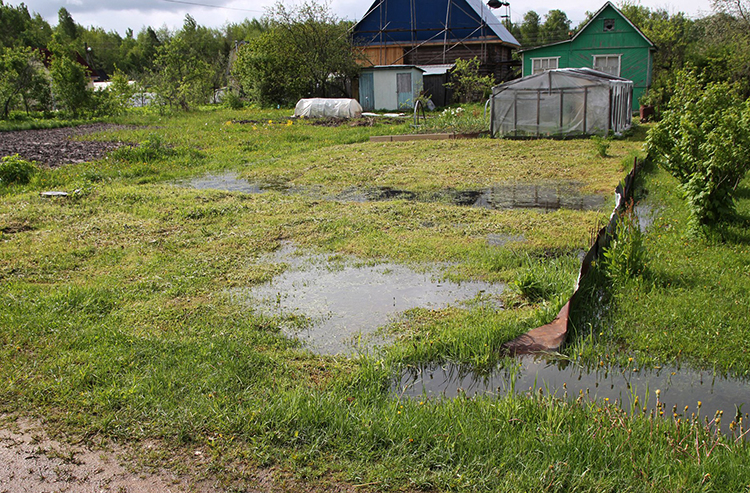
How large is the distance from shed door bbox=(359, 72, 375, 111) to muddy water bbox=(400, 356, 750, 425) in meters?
30.6

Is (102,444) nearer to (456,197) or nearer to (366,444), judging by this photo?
(366,444)

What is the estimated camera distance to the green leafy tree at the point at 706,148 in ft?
21.6

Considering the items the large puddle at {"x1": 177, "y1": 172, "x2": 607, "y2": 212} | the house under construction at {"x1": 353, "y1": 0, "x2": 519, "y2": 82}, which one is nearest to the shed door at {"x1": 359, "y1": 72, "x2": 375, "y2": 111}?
the house under construction at {"x1": 353, "y1": 0, "x2": 519, "y2": 82}

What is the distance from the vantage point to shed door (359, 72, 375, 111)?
1309 inches

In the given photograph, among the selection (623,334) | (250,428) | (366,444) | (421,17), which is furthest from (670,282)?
(421,17)

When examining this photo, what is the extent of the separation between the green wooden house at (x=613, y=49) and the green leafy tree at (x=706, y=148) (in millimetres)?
22459

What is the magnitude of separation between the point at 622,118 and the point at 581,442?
740 inches

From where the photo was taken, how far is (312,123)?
25.1 metres

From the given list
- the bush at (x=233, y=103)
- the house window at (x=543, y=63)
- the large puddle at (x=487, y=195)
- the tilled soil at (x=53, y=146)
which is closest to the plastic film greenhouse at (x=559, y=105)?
the large puddle at (x=487, y=195)

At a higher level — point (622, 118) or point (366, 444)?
point (622, 118)

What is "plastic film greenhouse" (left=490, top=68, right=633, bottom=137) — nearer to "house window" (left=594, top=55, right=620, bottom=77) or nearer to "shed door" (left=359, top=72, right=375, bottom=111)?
"house window" (left=594, top=55, right=620, bottom=77)

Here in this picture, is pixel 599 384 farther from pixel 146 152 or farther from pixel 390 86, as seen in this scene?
pixel 390 86

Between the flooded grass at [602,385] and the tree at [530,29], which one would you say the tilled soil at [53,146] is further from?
the tree at [530,29]

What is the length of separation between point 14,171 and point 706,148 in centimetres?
1227
